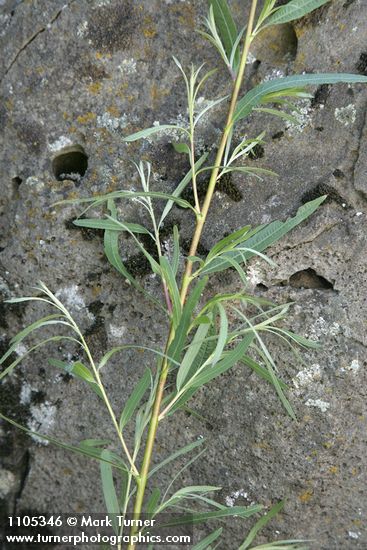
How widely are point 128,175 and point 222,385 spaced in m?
0.59

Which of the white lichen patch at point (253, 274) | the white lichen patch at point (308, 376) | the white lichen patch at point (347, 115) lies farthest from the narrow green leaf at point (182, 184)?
the white lichen patch at point (308, 376)

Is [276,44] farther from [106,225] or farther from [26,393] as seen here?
[26,393]

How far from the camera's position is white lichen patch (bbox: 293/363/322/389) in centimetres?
158

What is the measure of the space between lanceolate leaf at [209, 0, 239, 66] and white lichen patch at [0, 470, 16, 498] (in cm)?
125

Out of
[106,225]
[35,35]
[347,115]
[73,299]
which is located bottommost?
[73,299]

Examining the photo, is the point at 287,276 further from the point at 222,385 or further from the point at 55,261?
the point at 55,261

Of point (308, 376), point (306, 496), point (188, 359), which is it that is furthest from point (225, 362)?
point (306, 496)

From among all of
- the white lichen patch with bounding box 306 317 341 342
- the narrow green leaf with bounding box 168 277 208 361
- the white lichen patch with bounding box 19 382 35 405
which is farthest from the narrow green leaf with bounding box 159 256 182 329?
the white lichen patch with bounding box 19 382 35 405

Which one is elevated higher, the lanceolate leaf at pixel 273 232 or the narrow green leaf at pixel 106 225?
the narrow green leaf at pixel 106 225

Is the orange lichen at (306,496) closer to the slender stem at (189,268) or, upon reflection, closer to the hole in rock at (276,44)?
the slender stem at (189,268)

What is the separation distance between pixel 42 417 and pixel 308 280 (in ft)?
2.61

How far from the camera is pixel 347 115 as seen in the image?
63.2 inches

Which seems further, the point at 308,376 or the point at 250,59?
the point at 250,59

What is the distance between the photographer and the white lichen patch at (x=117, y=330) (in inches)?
66.4
